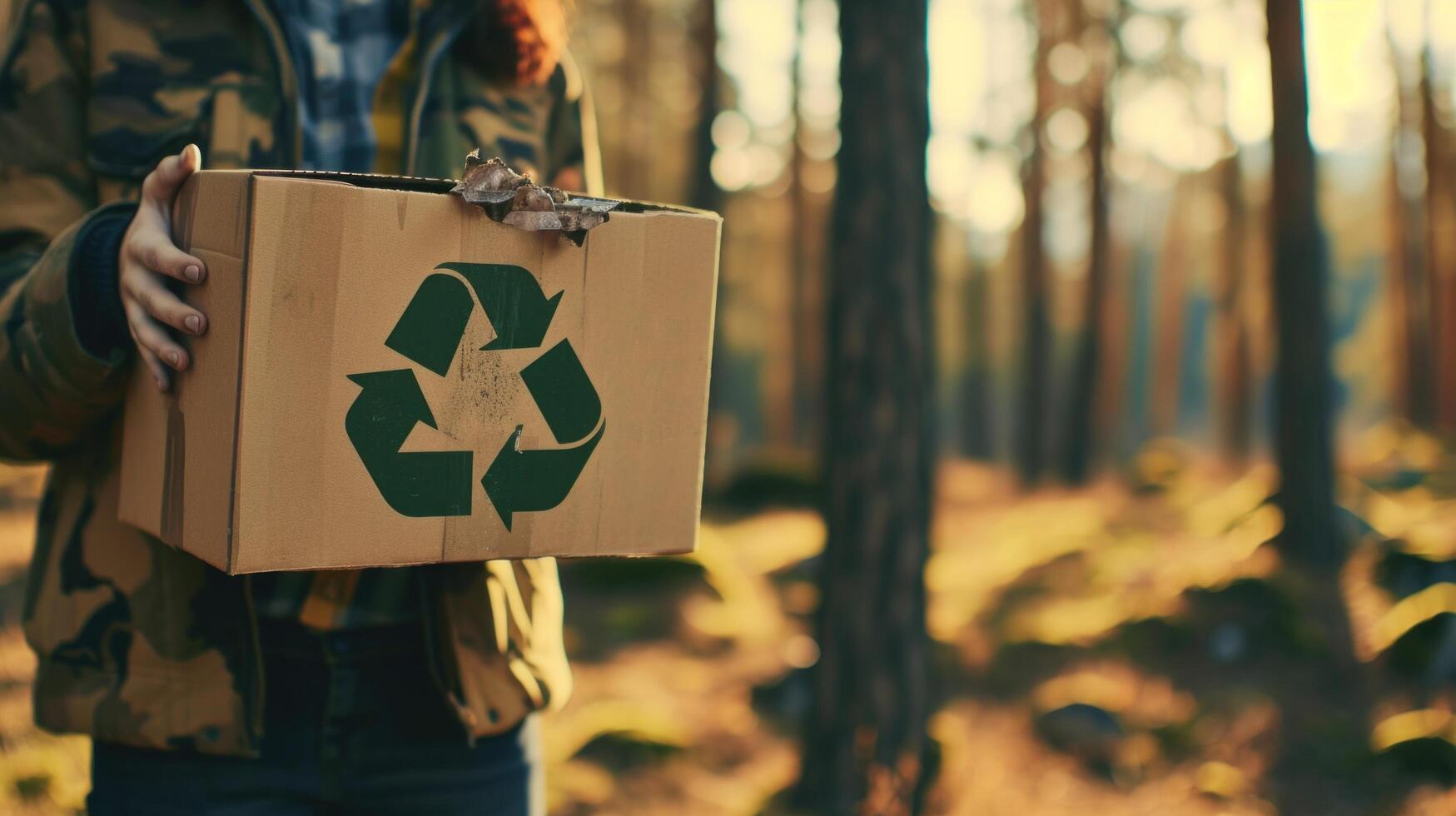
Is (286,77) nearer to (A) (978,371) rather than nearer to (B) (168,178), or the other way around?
(B) (168,178)

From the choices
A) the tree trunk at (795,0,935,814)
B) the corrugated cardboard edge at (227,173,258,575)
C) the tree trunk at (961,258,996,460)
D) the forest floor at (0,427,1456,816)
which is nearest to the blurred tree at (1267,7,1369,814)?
the forest floor at (0,427,1456,816)

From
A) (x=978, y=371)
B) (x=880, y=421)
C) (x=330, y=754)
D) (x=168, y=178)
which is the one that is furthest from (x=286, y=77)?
(x=978, y=371)

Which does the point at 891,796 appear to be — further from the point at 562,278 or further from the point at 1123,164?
the point at 1123,164

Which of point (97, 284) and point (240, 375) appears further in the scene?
point (97, 284)

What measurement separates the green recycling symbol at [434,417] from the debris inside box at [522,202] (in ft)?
0.20

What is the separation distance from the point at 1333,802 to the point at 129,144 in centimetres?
567

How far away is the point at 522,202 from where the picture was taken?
3.93 ft

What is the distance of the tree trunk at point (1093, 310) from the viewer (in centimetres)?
1556

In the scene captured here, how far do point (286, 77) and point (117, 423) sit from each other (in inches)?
20.0

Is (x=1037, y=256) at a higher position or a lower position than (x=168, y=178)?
higher

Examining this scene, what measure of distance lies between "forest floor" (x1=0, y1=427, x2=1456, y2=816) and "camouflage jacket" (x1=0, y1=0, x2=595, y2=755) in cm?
335

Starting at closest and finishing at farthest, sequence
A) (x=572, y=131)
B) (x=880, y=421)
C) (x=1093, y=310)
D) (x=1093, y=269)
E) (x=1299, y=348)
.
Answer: (x=572, y=131), (x=880, y=421), (x=1299, y=348), (x=1093, y=269), (x=1093, y=310)

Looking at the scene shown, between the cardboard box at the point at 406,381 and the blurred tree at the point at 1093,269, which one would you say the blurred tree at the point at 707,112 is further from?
the cardboard box at the point at 406,381

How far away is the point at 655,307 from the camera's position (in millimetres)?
1349
